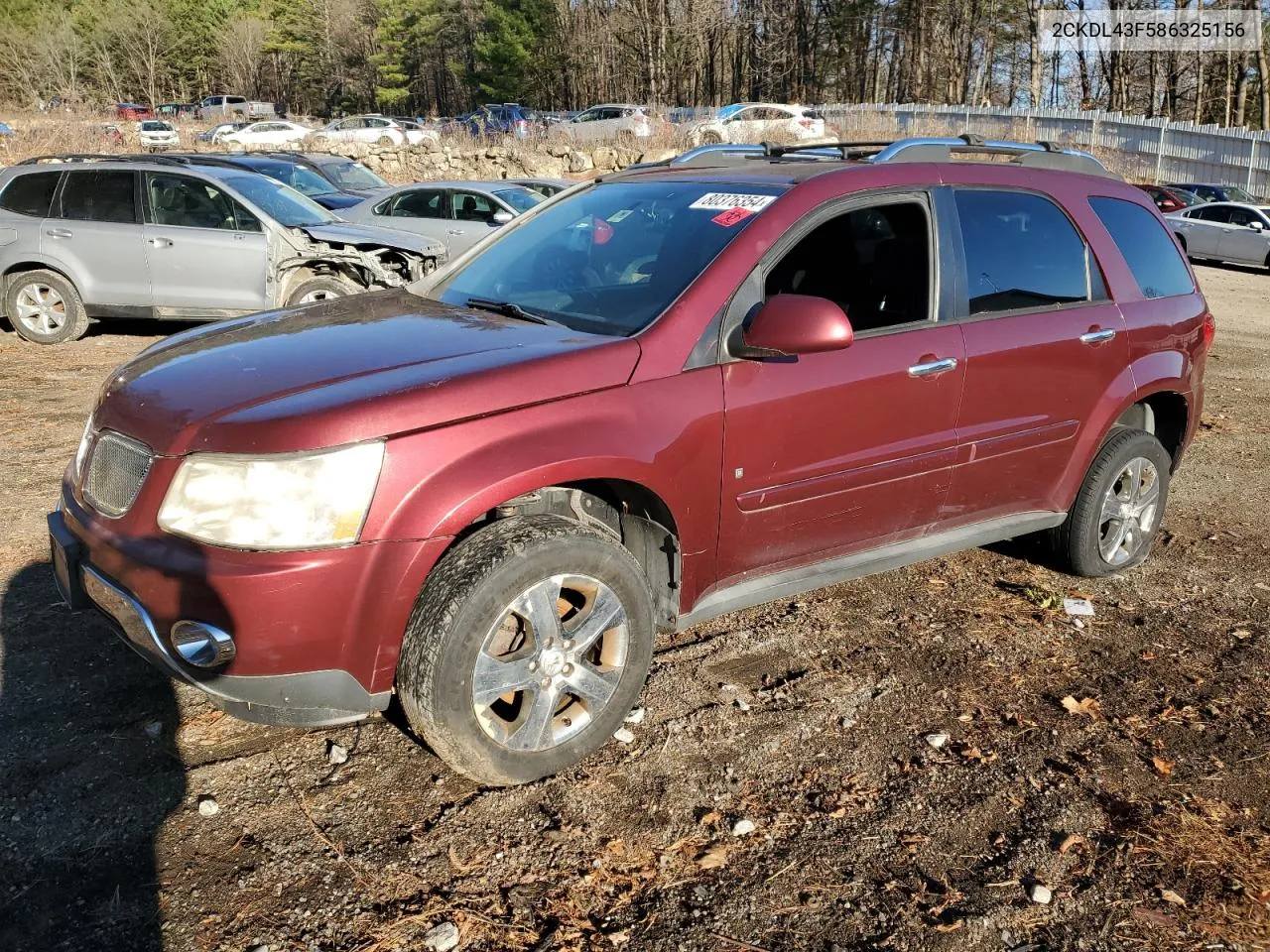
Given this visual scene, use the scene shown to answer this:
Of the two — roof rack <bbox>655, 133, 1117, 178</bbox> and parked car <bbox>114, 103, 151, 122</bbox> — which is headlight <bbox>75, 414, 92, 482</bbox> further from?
parked car <bbox>114, 103, 151, 122</bbox>

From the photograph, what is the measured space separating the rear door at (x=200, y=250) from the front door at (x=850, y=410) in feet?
24.7

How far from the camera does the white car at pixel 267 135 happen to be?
32853 mm

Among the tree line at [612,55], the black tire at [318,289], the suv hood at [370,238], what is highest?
the tree line at [612,55]

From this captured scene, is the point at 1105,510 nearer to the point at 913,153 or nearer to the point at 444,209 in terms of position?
the point at 913,153

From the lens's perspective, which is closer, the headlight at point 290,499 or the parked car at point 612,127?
the headlight at point 290,499

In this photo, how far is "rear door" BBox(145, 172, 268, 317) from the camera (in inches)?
388

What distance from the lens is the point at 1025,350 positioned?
4.10 meters

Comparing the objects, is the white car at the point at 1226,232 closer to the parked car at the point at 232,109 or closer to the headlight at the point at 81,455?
the headlight at the point at 81,455

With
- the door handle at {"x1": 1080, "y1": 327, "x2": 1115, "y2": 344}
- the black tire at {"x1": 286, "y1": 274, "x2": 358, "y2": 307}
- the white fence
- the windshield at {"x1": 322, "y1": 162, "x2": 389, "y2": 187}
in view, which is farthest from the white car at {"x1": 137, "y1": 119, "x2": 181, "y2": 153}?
the door handle at {"x1": 1080, "y1": 327, "x2": 1115, "y2": 344}

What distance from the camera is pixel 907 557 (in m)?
4.00

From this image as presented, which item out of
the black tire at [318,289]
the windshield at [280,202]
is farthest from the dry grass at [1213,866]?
the windshield at [280,202]

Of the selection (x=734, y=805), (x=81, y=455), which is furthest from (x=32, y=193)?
(x=734, y=805)

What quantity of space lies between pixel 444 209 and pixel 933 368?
38.2 feet

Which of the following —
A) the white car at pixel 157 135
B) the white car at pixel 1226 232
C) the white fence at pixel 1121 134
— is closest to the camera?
the white car at pixel 1226 232
